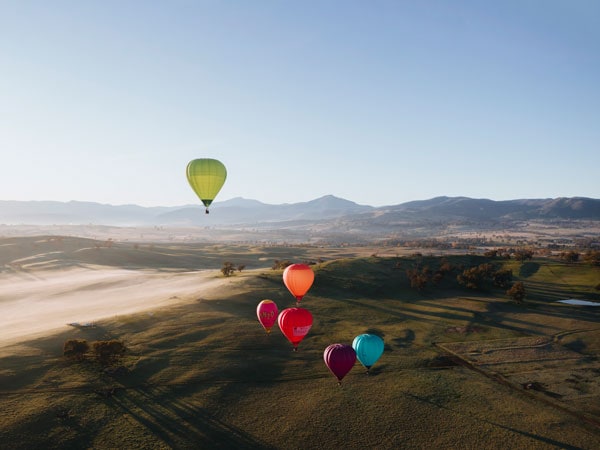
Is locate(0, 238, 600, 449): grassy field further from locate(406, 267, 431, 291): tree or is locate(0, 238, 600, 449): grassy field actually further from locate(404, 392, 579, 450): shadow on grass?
locate(406, 267, 431, 291): tree

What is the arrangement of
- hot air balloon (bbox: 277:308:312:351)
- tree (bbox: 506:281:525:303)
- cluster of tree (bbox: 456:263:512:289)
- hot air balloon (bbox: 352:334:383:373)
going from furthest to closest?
cluster of tree (bbox: 456:263:512:289) < tree (bbox: 506:281:525:303) < hot air balloon (bbox: 277:308:312:351) < hot air balloon (bbox: 352:334:383:373)

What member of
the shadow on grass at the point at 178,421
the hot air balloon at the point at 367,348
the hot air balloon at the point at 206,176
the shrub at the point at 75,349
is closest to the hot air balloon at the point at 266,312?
the hot air balloon at the point at 367,348

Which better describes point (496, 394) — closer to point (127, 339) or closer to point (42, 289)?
point (127, 339)

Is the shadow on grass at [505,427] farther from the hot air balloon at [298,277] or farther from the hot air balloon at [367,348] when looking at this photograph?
the hot air balloon at [298,277]

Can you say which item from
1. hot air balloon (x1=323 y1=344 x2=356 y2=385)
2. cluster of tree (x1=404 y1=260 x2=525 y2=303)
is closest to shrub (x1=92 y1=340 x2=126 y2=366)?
hot air balloon (x1=323 y1=344 x2=356 y2=385)

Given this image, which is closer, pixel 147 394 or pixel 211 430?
pixel 211 430

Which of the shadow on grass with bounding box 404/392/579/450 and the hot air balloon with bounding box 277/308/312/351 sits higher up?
the hot air balloon with bounding box 277/308/312/351

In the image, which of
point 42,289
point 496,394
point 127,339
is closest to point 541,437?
point 496,394
